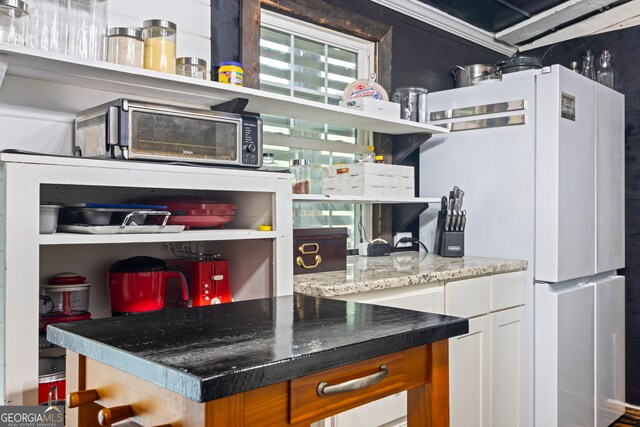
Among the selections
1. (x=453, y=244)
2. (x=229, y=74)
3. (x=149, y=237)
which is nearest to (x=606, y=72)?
(x=453, y=244)

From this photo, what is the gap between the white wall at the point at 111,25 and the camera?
1.68 metres

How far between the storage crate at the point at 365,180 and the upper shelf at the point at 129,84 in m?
0.29

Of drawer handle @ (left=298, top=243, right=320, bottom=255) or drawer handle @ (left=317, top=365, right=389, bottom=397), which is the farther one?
drawer handle @ (left=298, top=243, right=320, bottom=255)

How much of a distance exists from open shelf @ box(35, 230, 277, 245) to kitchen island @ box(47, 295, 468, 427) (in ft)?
0.96

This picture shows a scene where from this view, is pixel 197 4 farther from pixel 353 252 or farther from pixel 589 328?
pixel 589 328

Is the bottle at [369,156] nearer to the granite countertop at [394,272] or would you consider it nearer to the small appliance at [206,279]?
the granite countertop at [394,272]

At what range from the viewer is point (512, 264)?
274cm

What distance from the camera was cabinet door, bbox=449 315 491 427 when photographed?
93.4 inches

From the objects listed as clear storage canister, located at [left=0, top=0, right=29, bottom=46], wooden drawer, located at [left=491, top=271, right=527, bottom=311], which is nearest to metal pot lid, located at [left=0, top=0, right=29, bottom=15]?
clear storage canister, located at [left=0, top=0, right=29, bottom=46]

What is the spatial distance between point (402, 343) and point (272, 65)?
182 cm

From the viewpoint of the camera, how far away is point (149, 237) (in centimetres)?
156

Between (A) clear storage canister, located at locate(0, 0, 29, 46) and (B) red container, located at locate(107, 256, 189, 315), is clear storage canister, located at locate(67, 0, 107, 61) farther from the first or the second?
(B) red container, located at locate(107, 256, 189, 315)

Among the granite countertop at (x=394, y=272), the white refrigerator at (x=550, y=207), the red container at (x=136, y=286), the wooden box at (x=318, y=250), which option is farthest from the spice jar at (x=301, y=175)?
the white refrigerator at (x=550, y=207)

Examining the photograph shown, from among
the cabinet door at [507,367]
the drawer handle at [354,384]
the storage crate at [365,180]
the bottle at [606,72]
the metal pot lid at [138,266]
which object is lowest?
the cabinet door at [507,367]
